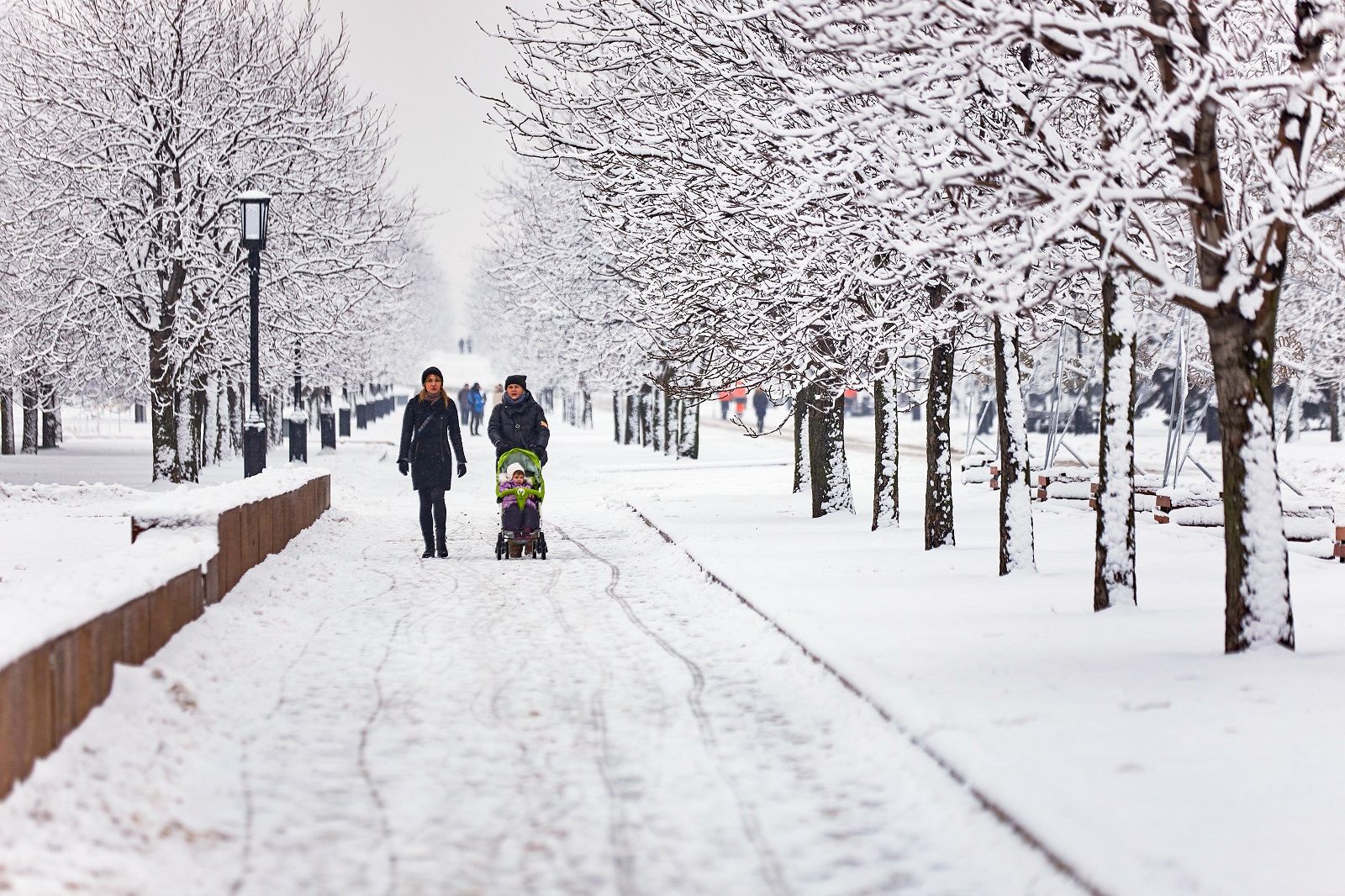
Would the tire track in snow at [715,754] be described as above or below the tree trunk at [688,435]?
below

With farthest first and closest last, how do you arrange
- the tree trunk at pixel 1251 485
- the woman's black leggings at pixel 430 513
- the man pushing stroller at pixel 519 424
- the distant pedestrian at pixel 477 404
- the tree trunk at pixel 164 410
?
the distant pedestrian at pixel 477 404 < the tree trunk at pixel 164 410 < the man pushing stroller at pixel 519 424 < the woman's black leggings at pixel 430 513 < the tree trunk at pixel 1251 485

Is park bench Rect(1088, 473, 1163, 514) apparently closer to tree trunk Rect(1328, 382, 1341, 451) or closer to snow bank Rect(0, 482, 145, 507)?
snow bank Rect(0, 482, 145, 507)

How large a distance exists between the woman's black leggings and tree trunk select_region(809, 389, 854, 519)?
5520mm

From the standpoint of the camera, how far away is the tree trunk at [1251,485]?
8.16m

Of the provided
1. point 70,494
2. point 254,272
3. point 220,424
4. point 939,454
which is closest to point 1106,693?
point 939,454

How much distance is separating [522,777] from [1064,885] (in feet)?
7.77

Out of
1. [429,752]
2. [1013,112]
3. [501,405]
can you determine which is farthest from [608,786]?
[501,405]

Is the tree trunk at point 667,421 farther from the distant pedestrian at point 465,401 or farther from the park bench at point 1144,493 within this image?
the distant pedestrian at point 465,401

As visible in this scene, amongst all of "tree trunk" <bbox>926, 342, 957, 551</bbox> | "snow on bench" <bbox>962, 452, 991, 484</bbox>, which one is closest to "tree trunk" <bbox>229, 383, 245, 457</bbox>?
"snow on bench" <bbox>962, 452, 991, 484</bbox>

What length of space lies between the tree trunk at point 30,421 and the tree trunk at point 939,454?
26076 millimetres

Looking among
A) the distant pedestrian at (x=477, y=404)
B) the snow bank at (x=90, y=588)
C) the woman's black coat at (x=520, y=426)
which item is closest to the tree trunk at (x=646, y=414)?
the distant pedestrian at (x=477, y=404)

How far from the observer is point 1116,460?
33.4ft

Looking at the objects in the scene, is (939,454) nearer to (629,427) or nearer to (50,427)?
(629,427)

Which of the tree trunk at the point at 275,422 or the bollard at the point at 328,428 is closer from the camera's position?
the bollard at the point at 328,428
